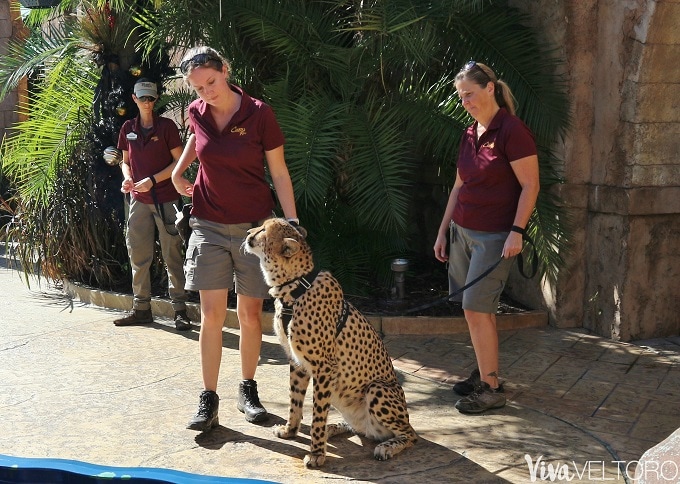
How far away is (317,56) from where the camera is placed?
729cm

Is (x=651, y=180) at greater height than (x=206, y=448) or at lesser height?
greater

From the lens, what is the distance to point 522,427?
506 centimetres

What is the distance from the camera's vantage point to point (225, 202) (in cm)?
500

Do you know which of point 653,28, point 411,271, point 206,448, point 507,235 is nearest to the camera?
point 206,448

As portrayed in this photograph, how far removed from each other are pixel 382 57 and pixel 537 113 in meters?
1.28

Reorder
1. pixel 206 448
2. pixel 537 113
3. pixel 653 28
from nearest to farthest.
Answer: pixel 206 448
pixel 653 28
pixel 537 113

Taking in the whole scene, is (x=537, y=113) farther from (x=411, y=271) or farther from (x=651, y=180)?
(x=411, y=271)

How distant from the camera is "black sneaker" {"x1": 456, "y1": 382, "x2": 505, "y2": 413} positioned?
17.3 ft

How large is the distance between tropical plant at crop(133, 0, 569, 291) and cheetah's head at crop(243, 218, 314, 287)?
2167 millimetres

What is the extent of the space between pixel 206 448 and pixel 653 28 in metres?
4.28

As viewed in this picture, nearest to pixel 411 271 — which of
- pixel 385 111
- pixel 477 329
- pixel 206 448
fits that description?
pixel 385 111

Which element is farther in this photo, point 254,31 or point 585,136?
point 254,31

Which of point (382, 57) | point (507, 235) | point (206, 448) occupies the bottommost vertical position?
point (206, 448)

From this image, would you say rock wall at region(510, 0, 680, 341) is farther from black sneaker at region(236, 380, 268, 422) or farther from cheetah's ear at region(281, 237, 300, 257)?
cheetah's ear at region(281, 237, 300, 257)
